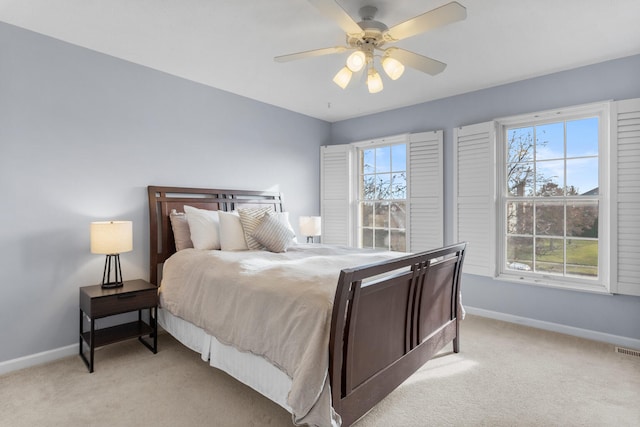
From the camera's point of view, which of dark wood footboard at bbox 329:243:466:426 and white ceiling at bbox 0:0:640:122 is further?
white ceiling at bbox 0:0:640:122

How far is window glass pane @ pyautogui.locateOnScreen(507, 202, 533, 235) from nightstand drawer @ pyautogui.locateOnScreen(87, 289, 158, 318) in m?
3.73

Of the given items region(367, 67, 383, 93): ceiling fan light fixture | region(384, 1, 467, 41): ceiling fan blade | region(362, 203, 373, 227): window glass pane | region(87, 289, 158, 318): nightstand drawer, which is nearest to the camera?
region(384, 1, 467, 41): ceiling fan blade

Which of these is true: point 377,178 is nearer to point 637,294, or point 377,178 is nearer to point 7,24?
point 637,294

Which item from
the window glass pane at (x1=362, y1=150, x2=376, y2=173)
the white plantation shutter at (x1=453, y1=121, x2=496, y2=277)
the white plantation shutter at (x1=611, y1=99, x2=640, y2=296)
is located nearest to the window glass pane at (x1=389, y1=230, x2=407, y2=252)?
the white plantation shutter at (x1=453, y1=121, x2=496, y2=277)

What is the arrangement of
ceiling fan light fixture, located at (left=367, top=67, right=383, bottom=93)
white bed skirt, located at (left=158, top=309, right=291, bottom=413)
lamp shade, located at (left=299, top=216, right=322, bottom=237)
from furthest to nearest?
lamp shade, located at (left=299, top=216, right=322, bottom=237) → ceiling fan light fixture, located at (left=367, top=67, right=383, bottom=93) → white bed skirt, located at (left=158, top=309, right=291, bottom=413)

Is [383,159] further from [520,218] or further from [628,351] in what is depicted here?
[628,351]

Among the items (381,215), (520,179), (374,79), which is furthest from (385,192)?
(374,79)

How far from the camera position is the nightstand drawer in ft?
8.41

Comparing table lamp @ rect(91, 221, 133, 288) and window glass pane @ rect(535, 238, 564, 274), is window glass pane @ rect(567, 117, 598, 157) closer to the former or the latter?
window glass pane @ rect(535, 238, 564, 274)

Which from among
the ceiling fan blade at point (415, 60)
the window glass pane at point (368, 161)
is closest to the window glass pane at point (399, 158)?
the window glass pane at point (368, 161)

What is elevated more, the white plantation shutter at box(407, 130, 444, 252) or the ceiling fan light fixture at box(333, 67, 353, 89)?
the ceiling fan light fixture at box(333, 67, 353, 89)

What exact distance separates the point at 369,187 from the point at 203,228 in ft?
8.73

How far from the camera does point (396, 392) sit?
230 cm

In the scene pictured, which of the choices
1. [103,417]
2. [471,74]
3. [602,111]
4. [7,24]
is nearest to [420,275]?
[103,417]
